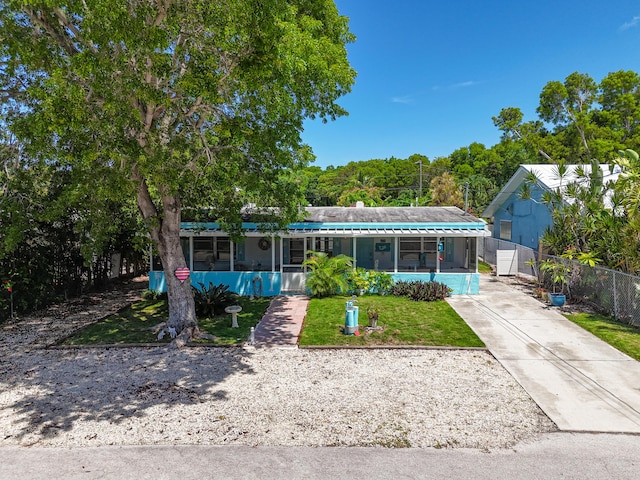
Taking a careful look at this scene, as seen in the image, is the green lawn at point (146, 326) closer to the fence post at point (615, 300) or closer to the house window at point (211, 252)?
the house window at point (211, 252)

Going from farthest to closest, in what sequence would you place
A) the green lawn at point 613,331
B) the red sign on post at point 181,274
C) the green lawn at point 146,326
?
the red sign on post at point 181,274 → the green lawn at point 146,326 → the green lawn at point 613,331

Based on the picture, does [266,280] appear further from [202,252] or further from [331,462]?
[331,462]

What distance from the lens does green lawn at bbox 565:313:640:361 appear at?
380 inches

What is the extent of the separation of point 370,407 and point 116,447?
3879 millimetres

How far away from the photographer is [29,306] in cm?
1320

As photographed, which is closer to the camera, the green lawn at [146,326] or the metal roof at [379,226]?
the green lawn at [146,326]

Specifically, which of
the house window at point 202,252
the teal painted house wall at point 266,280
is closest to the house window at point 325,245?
the teal painted house wall at point 266,280

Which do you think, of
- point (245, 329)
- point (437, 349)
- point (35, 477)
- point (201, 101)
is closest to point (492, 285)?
point (437, 349)

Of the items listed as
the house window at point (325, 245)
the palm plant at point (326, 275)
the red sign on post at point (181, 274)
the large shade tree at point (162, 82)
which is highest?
the large shade tree at point (162, 82)

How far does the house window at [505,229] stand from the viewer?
24.9 metres

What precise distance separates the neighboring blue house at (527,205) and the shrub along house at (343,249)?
4586mm

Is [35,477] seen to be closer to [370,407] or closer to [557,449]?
[370,407]

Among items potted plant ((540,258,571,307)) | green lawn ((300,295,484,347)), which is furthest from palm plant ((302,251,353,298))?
potted plant ((540,258,571,307))

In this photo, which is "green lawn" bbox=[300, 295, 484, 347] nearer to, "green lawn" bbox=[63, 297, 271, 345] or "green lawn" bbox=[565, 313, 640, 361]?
"green lawn" bbox=[63, 297, 271, 345]
